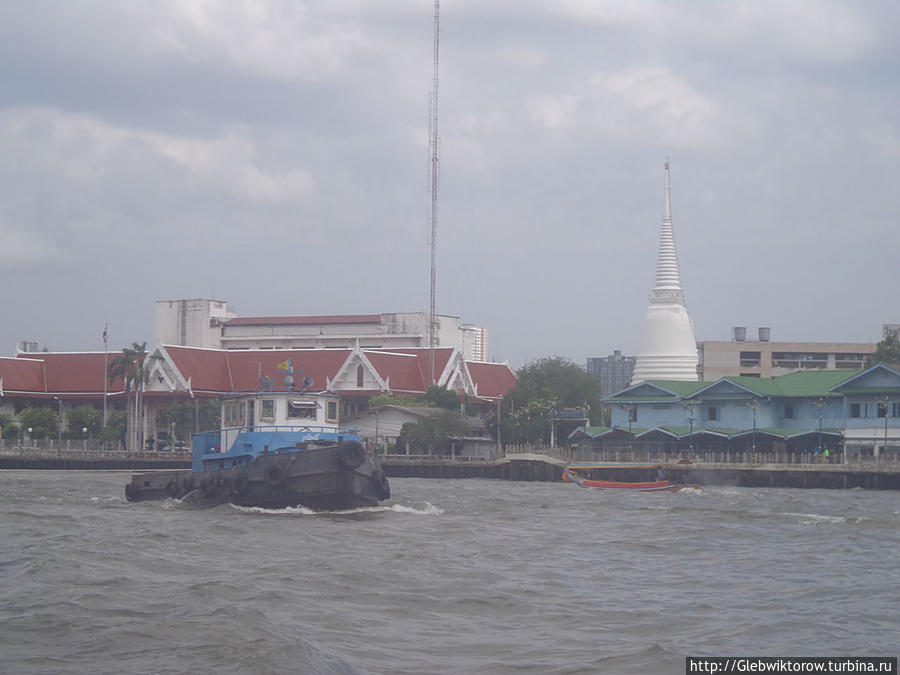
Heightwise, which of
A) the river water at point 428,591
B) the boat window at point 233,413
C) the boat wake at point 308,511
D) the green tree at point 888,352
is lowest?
the boat wake at point 308,511

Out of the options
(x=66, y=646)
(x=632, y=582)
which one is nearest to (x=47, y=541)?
(x=66, y=646)

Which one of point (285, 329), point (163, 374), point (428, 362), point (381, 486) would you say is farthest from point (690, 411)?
point (285, 329)

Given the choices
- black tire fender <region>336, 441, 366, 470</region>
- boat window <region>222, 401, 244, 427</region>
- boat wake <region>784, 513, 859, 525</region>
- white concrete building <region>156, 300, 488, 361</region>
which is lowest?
boat wake <region>784, 513, 859, 525</region>

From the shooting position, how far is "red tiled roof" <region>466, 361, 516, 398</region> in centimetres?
8738

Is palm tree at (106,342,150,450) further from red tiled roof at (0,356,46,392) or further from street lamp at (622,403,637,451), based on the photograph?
street lamp at (622,403,637,451)

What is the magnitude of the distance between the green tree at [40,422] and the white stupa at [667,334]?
37267mm

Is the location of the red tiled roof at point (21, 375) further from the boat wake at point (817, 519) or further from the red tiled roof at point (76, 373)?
the boat wake at point (817, 519)

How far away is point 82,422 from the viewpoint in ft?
245

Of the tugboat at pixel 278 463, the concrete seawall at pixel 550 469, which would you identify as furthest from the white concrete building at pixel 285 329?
the tugboat at pixel 278 463

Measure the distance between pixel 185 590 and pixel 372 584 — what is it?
109 inches

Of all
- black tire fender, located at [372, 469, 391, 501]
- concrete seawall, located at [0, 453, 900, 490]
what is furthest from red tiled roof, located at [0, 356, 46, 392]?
black tire fender, located at [372, 469, 391, 501]

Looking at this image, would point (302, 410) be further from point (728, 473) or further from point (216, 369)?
point (216, 369)

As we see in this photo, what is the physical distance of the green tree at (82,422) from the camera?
74.5m

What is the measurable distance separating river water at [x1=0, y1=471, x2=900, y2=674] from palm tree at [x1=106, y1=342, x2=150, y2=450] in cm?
4575
